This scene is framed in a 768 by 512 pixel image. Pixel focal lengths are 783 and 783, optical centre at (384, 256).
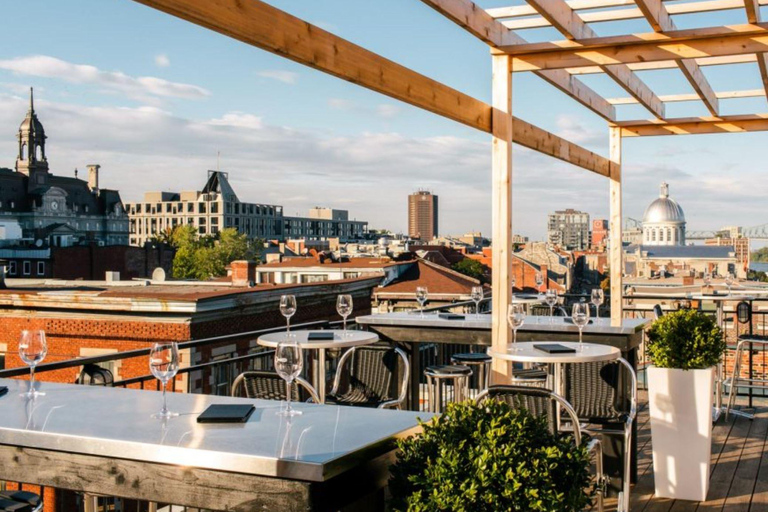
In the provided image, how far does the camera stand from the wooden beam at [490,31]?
465cm

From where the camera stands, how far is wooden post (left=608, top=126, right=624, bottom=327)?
8.37 meters

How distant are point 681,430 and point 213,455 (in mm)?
3680

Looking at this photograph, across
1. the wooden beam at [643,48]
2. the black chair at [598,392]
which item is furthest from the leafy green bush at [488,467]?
the wooden beam at [643,48]

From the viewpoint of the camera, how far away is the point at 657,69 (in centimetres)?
686

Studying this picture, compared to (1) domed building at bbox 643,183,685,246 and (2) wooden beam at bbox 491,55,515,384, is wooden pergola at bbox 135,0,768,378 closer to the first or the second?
(2) wooden beam at bbox 491,55,515,384

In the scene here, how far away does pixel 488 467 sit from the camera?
1865 millimetres

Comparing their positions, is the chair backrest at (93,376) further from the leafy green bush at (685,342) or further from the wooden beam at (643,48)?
the wooden beam at (643,48)

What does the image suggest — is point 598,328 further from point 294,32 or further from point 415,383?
point 294,32

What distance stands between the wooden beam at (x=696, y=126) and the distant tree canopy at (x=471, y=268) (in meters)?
63.3

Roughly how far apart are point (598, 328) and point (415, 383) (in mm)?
1495

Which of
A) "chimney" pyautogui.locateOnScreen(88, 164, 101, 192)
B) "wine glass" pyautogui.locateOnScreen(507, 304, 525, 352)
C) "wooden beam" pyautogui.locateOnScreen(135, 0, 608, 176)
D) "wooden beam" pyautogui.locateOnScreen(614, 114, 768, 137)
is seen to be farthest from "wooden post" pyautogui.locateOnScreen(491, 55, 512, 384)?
"chimney" pyautogui.locateOnScreen(88, 164, 101, 192)

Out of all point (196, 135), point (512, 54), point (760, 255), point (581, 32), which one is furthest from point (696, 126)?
point (760, 255)

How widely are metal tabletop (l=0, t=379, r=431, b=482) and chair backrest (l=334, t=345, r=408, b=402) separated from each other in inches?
82.3

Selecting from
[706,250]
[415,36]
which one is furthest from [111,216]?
[415,36]
